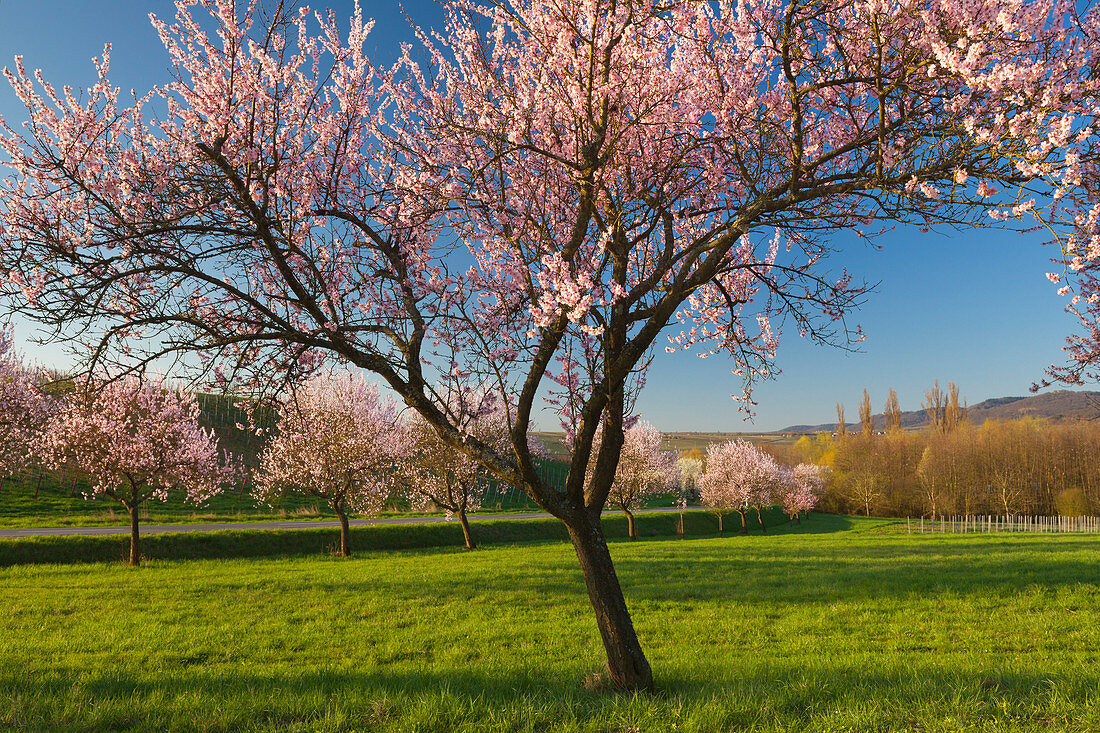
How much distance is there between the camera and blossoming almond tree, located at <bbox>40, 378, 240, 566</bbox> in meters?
20.4

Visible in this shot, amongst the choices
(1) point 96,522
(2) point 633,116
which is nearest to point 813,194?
(2) point 633,116

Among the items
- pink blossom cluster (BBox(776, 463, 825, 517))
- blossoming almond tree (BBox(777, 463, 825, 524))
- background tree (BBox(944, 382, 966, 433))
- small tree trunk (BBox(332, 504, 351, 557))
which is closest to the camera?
small tree trunk (BBox(332, 504, 351, 557))

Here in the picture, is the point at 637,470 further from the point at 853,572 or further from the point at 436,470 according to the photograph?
the point at 853,572

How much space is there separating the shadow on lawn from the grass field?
0.03m

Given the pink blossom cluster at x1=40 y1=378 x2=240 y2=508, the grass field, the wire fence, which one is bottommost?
the wire fence

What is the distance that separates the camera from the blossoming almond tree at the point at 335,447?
989 inches

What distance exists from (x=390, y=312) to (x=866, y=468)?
280 feet

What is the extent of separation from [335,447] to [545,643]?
1734cm

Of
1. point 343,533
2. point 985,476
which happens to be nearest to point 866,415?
point 985,476

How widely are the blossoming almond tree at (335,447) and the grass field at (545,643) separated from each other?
389 centimetres

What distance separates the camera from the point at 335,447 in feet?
82.7

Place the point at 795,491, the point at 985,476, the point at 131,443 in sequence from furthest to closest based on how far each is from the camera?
the point at 985,476 < the point at 795,491 < the point at 131,443

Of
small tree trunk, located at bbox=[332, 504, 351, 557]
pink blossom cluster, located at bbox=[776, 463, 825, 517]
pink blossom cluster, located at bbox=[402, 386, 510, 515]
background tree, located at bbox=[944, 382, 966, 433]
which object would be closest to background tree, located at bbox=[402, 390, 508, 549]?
pink blossom cluster, located at bbox=[402, 386, 510, 515]

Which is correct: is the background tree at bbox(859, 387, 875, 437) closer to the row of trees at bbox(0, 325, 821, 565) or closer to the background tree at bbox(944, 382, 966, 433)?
the background tree at bbox(944, 382, 966, 433)
